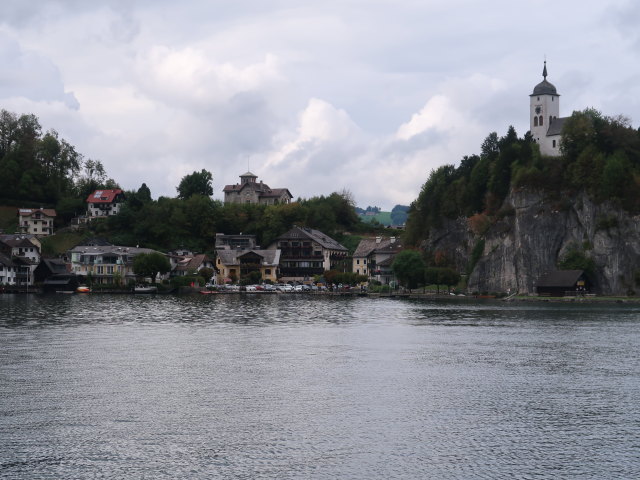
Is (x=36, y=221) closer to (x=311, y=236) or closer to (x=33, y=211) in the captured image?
(x=33, y=211)

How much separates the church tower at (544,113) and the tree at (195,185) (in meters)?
69.4

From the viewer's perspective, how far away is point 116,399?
3616cm

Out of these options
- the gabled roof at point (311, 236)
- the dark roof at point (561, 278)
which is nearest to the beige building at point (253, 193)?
the gabled roof at point (311, 236)

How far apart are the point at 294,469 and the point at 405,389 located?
526 inches

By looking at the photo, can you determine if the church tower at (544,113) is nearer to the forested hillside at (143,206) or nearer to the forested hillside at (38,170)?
the forested hillside at (143,206)

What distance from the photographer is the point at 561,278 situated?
112812 millimetres

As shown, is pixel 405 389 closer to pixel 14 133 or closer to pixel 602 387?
pixel 602 387

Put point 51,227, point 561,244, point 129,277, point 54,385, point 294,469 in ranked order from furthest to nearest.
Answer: point 51,227
point 129,277
point 561,244
point 54,385
point 294,469

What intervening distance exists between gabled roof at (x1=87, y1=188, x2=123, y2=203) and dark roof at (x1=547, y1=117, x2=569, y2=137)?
83799 mm

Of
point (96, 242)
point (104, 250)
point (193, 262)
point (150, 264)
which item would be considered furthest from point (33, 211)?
point (150, 264)

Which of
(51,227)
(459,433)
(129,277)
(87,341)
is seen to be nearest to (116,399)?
(459,433)

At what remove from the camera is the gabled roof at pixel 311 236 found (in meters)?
151

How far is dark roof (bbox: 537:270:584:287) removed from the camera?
111188 millimetres

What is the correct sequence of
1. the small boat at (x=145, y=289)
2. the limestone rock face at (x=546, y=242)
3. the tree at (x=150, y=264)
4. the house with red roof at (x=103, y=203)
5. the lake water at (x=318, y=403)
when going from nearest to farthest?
the lake water at (x=318, y=403)
the limestone rock face at (x=546, y=242)
the tree at (x=150, y=264)
the small boat at (x=145, y=289)
the house with red roof at (x=103, y=203)
